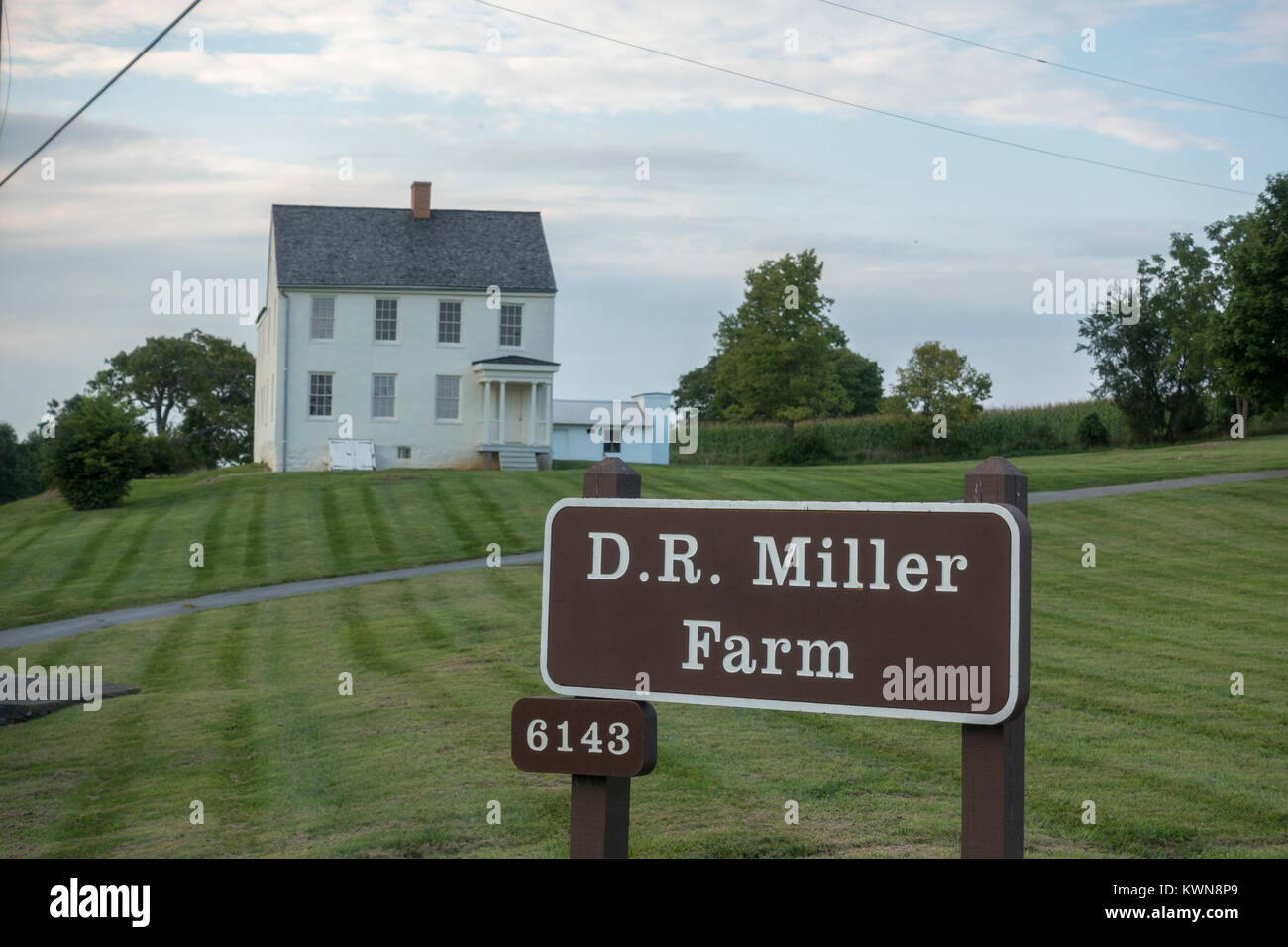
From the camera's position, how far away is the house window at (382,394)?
41.1 m

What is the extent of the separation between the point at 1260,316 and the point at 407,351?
88.6ft

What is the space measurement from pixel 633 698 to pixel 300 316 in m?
39.4

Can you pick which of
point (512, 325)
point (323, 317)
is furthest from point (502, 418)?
point (323, 317)

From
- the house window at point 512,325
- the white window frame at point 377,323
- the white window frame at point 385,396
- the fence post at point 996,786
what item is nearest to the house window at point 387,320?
the white window frame at point 377,323

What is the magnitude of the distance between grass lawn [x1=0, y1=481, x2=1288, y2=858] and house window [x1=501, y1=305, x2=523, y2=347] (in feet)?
84.3

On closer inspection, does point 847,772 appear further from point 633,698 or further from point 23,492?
point 23,492

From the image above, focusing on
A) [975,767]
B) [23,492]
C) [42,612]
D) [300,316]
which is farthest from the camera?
[23,492]

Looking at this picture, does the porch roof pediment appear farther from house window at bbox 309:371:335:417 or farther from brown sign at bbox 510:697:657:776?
brown sign at bbox 510:697:657:776

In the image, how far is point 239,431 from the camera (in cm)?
7088

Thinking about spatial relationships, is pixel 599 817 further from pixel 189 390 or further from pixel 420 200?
pixel 189 390

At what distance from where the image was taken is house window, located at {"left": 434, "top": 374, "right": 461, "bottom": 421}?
41.4 metres

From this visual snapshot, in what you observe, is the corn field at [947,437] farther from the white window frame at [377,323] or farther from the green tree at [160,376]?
the green tree at [160,376]

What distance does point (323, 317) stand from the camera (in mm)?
41344
